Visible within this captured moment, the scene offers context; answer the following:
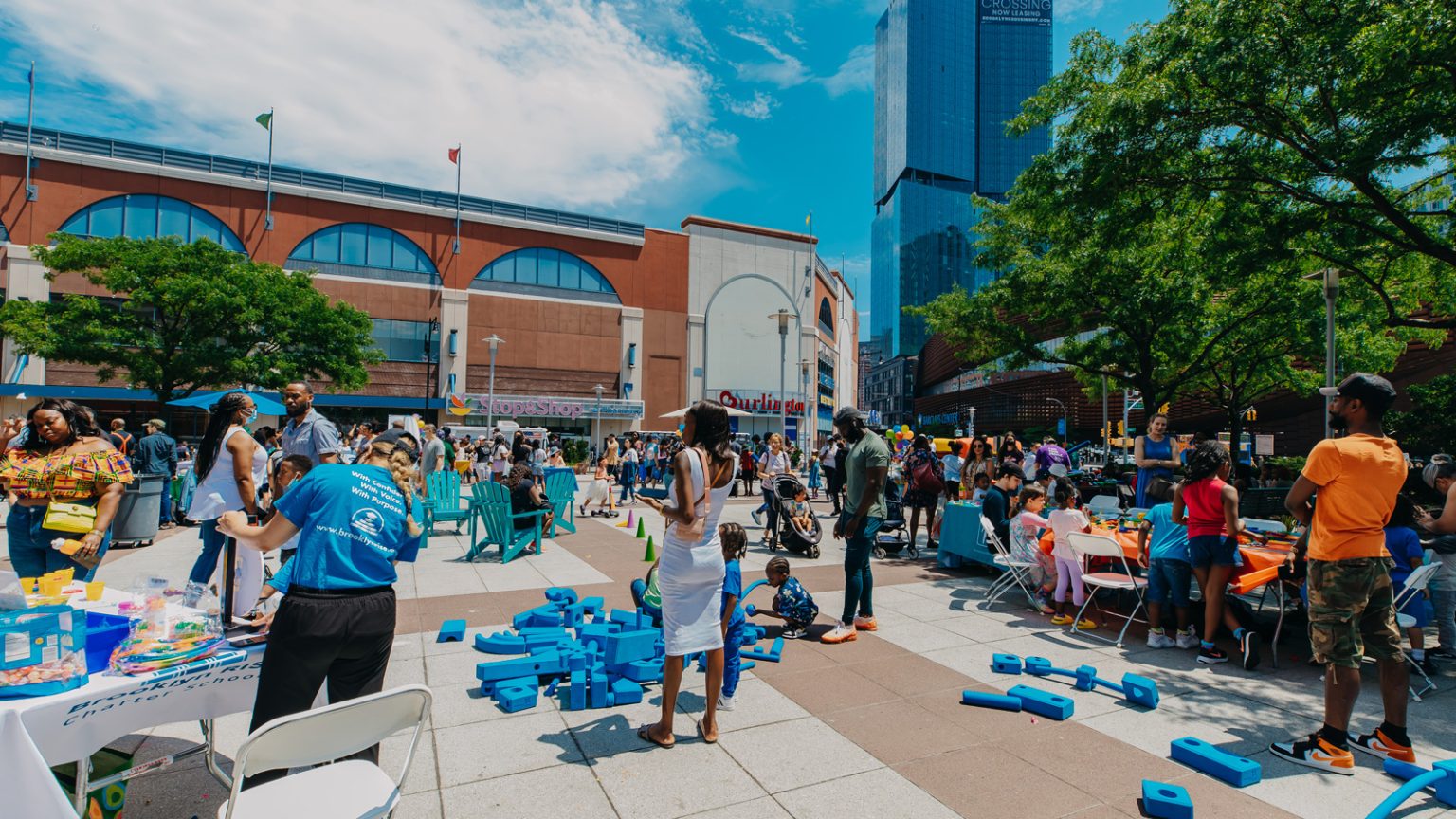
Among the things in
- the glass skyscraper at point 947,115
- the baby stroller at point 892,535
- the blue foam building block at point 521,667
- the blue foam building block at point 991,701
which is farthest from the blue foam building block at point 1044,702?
the glass skyscraper at point 947,115

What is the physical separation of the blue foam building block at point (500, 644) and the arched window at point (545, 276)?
40.9m

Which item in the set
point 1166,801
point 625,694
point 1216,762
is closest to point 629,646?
point 625,694

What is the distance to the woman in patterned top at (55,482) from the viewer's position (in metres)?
4.28

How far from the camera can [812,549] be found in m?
10.2

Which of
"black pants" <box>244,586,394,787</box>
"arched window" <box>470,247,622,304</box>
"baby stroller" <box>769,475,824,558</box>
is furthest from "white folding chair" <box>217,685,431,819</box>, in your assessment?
"arched window" <box>470,247,622,304</box>

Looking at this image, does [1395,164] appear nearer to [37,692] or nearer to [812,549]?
[812,549]

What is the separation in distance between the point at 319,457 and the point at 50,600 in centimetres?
Result: 313

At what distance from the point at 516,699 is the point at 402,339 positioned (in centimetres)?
4058

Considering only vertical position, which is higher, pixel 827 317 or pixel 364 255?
pixel 827 317

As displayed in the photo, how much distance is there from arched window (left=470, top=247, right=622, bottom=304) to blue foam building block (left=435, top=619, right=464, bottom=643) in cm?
4046

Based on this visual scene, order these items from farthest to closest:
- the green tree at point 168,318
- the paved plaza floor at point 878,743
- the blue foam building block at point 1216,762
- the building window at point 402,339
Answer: the building window at point 402,339, the green tree at point 168,318, the blue foam building block at point 1216,762, the paved plaza floor at point 878,743

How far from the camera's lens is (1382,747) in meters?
3.77

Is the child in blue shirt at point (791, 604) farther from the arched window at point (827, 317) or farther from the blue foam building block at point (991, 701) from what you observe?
the arched window at point (827, 317)

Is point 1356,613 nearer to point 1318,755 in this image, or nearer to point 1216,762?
point 1318,755
